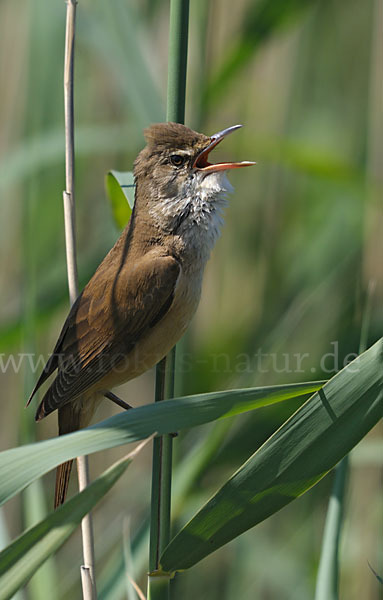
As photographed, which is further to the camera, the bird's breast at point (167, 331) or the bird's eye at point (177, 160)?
the bird's eye at point (177, 160)

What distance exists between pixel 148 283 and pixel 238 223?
1148 mm

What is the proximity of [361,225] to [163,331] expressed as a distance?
49.8 inches

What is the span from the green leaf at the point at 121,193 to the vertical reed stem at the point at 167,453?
44 cm

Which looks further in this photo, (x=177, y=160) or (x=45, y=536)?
(x=177, y=160)

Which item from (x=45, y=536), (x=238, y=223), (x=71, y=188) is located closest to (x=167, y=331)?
(x=71, y=188)

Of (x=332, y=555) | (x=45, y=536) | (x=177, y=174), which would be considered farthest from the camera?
(x=177, y=174)

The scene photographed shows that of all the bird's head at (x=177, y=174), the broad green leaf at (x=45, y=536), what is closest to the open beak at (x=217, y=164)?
the bird's head at (x=177, y=174)

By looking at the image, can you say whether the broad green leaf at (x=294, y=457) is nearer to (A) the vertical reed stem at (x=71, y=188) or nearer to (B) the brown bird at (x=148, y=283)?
(A) the vertical reed stem at (x=71, y=188)

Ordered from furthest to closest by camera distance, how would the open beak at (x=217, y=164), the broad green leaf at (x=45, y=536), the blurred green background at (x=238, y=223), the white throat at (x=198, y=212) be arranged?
the blurred green background at (x=238, y=223) < the white throat at (x=198, y=212) < the open beak at (x=217, y=164) < the broad green leaf at (x=45, y=536)

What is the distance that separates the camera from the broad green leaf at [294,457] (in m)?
1.11

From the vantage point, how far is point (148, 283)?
2023mm

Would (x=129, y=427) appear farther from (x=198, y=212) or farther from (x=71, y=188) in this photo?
(x=198, y=212)

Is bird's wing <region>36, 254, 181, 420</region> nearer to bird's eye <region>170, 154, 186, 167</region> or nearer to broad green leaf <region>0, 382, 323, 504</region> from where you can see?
bird's eye <region>170, 154, 186, 167</region>

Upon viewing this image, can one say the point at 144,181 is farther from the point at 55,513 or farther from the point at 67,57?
the point at 55,513
